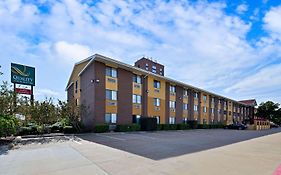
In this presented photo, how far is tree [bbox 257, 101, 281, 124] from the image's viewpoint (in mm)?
72062

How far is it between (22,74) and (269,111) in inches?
2958

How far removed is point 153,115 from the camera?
29422 mm

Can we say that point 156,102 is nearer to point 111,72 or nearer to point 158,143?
point 111,72

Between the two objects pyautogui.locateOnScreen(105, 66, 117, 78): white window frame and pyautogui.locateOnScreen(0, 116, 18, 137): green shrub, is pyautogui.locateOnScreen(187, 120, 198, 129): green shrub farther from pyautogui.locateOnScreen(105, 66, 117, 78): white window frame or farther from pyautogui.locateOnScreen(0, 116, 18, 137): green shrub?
pyautogui.locateOnScreen(0, 116, 18, 137): green shrub

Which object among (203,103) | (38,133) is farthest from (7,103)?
(203,103)

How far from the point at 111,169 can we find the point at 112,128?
1669 cm

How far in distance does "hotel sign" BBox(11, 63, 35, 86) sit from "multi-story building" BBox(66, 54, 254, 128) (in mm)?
5666

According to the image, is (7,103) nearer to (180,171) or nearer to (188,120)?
(180,171)

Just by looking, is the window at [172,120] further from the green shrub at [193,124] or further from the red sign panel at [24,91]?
the red sign panel at [24,91]

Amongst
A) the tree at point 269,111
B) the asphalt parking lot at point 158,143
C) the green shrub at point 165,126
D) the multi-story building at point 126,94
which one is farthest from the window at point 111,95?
the tree at point 269,111

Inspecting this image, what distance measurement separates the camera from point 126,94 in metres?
25.8

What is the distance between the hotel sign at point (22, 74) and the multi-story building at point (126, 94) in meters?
5.67

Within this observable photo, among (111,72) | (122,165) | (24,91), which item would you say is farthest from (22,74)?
(122,165)

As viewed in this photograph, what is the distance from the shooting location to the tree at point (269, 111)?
72.1 metres
